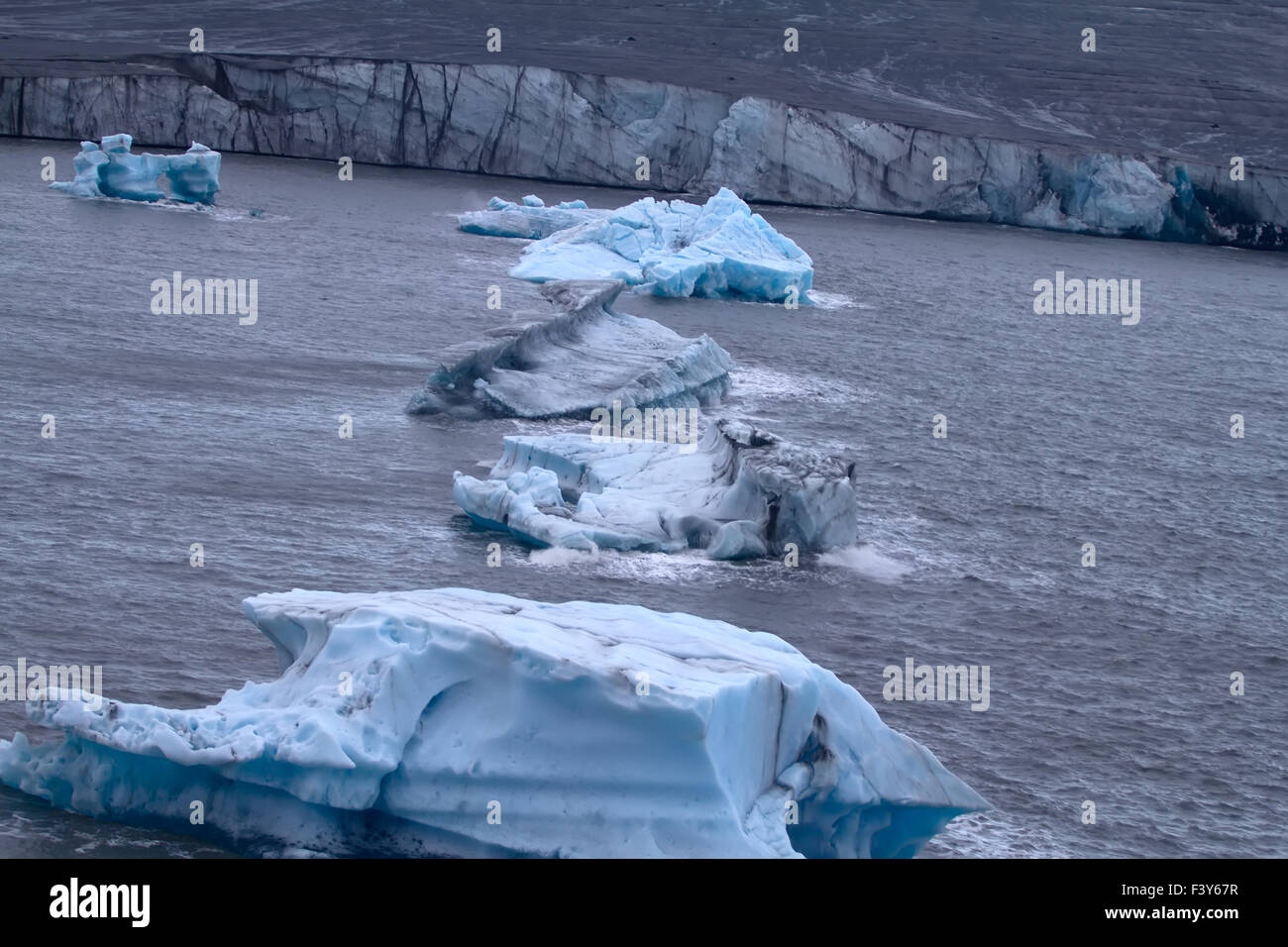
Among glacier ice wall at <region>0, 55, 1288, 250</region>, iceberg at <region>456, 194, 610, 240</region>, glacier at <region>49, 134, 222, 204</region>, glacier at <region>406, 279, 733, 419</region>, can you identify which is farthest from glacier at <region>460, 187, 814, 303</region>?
glacier ice wall at <region>0, 55, 1288, 250</region>

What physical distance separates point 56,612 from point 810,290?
65.0ft

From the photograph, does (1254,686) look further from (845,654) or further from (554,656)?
(554,656)

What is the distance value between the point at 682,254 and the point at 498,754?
20.6 meters

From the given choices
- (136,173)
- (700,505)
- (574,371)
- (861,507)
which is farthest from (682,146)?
(700,505)

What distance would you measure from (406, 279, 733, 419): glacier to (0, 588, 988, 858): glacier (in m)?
9.38

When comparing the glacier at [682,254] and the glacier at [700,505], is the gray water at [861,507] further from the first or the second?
the glacier at [682,254]

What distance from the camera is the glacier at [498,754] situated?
249 inches

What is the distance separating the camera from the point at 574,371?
17719 mm

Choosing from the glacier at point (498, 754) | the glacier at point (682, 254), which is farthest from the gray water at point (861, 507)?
the glacier at point (682, 254)

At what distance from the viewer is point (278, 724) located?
255 inches

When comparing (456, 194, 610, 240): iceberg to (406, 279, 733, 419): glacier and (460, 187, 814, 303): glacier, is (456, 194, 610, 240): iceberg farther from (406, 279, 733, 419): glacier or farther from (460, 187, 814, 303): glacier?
(406, 279, 733, 419): glacier

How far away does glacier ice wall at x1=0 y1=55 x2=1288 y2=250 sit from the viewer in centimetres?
3803

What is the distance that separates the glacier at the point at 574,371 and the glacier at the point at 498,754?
369 inches
